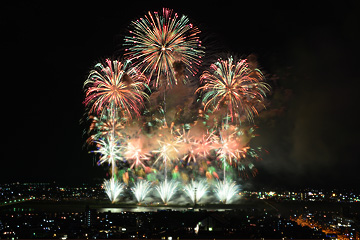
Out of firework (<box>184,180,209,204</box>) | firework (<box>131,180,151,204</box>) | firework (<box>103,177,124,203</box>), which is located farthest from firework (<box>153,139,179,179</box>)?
firework (<box>184,180,209,204</box>)

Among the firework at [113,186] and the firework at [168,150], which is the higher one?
the firework at [168,150]

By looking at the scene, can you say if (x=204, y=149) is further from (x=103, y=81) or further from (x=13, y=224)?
(x=13, y=224)

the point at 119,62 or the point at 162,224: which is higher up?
the point at 119,62

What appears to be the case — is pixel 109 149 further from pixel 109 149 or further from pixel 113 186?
pixel 113 186

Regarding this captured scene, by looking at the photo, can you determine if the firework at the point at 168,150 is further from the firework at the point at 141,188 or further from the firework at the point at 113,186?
the firework at the point at 113,186

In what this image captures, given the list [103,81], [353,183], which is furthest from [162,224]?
[353,183]

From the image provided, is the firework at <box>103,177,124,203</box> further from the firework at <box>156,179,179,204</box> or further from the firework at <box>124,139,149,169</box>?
the firework at <box>124,139,149,169</box>

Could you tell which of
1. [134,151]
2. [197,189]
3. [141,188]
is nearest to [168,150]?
[134,151]

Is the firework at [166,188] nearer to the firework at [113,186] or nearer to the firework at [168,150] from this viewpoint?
the firework at [113,186]

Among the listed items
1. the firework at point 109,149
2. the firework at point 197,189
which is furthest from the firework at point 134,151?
the firework at point 197,189

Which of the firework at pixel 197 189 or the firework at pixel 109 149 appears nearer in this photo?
the firework at pixel 109 149

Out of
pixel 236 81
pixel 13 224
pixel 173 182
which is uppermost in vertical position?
pixel 236 81
